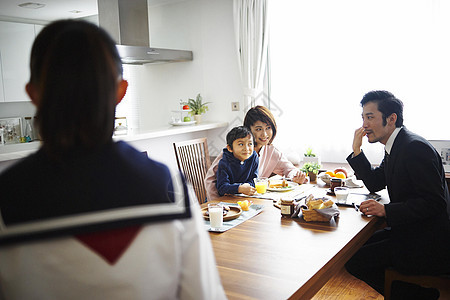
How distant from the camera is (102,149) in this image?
2.36ft

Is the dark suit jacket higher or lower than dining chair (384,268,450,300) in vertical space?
higher

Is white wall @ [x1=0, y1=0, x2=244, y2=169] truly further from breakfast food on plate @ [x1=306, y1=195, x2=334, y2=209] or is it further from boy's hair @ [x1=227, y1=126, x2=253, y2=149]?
breakfast food on plate @ [x1=306, y1=195, x2=334, y2=209]

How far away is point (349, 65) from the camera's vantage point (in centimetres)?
359

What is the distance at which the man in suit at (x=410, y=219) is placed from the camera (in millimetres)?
1909

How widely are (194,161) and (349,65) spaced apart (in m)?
1.59

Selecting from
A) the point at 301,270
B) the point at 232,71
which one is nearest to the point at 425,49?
the point at 232,71

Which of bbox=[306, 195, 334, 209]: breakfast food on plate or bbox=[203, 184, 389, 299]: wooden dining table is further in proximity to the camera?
bbox=[306, 195, 334, 209]: breakfast food on plate

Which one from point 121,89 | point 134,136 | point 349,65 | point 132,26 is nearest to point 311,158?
point 349,65

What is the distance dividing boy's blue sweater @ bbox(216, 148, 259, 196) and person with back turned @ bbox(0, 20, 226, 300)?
1.70m

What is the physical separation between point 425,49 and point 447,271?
6.51 feet

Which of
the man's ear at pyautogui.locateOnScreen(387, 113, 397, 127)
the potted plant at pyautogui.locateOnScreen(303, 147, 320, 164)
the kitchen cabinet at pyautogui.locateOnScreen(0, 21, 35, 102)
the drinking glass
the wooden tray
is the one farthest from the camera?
the kitchen cabinet at pyautogui.locateOnScreen(0, 21, 35, 102)

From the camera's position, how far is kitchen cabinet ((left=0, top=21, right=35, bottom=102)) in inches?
190

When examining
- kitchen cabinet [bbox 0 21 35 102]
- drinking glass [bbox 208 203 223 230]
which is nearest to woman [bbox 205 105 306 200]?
drinking glass [bbox 208 203 223 230]

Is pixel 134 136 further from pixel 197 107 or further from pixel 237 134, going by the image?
pixel 237 134
